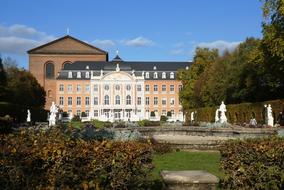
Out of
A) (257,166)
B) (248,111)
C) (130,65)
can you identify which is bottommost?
(257,166)

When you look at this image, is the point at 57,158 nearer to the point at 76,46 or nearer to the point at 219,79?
the point at 219,79

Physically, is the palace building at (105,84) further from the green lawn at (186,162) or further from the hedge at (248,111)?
the green lawn at (186,162)

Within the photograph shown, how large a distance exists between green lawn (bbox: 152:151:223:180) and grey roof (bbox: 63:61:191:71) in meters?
80.0

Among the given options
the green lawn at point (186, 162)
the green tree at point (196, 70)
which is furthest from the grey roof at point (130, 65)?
the green lawn at point (186, 162)

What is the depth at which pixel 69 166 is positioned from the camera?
18.3ft

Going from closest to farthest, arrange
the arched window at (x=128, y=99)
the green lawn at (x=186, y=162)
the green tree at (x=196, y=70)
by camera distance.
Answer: the green lawn at (x=186, y=162), the green tree at (x=196, y=70), the arched window at (x=128, y=99)

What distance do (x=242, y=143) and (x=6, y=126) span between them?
789 centimetres

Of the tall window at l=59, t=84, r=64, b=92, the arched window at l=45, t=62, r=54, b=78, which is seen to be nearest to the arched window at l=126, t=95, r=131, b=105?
the tall window at l=59, t=84, r=64, b=92

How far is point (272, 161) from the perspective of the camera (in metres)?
6.14

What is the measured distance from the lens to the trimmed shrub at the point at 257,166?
608cm

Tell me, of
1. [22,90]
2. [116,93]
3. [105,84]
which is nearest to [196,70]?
[22,90]

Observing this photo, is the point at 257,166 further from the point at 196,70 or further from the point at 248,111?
the point at 196,70

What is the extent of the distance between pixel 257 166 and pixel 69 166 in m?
2.44

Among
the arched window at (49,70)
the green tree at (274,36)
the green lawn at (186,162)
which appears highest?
the arched window at (49,70)
